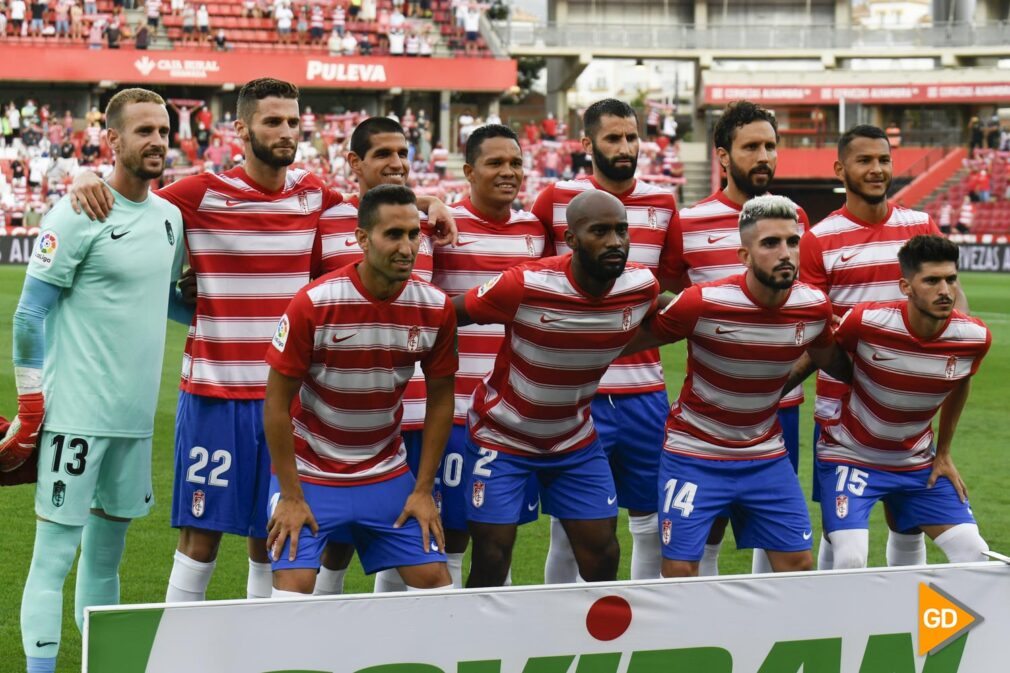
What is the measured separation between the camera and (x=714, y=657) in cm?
404

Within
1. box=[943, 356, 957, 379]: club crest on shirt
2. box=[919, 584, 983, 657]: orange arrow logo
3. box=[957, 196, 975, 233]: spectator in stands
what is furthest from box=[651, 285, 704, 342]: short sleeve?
box=[957, 196, 975, 233]: spectator in stands

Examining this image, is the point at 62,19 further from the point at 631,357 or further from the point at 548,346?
the point at 548,346

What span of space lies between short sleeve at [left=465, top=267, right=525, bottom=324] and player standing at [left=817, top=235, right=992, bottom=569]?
1300mm

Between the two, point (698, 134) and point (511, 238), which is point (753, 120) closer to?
point (511, 238)

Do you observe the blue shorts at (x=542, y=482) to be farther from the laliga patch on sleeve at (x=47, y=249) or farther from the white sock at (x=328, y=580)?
the laliga patch on sleeve at (x=47, y=249)

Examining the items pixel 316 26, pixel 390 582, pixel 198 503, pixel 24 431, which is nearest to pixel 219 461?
pixel 198 503

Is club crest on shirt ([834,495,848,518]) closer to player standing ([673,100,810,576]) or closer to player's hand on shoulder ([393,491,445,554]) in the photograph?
player standing ([673,100,810,576])

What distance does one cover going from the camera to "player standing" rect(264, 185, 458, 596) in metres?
4.35

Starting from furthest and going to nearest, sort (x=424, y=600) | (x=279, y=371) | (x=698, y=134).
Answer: (x=698, y=134)
(x=279, y=371)
(x=424, y=600)

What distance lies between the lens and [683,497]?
16.3 ft

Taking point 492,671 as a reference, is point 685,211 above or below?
above

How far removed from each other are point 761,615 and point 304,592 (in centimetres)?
144

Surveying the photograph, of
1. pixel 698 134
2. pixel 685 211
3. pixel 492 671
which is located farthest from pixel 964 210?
pixel 492 671

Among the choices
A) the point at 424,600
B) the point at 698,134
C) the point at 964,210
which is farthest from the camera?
the point at 698,134
